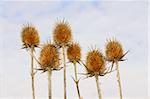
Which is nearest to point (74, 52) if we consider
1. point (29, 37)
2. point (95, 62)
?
point (29, 37)

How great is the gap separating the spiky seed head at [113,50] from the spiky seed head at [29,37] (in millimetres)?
3363

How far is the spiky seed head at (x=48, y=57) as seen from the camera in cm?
1962

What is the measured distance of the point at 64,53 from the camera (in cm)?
2136

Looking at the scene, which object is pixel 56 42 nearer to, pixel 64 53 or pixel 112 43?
pixel 64 53

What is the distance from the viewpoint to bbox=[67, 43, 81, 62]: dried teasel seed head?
21422mm

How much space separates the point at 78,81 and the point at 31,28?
130 inches

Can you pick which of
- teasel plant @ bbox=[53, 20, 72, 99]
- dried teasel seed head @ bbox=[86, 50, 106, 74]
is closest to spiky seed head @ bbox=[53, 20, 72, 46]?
teasel plant @ bbox=[53, 20, 72, 99]

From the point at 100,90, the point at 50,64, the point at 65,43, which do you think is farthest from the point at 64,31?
the point at 100,90

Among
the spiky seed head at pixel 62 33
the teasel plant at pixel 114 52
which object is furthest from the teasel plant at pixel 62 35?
the teasel plant at pixel 114 52

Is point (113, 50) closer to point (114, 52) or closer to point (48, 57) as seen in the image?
point (114, 52)

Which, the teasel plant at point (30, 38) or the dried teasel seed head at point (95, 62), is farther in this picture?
the teasel plant at point (30, 38)

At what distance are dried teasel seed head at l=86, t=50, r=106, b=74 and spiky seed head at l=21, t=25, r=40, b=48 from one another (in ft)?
10.4

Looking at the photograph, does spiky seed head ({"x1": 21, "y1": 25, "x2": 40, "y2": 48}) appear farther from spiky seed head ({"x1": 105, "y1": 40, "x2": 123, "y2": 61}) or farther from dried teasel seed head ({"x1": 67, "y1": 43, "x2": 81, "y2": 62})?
spiky seed head ({"x1": 105, "y1": 40, "x2": 123, "y2": 61})

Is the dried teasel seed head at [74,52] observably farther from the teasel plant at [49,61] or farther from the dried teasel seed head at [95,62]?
the dried teasel seed head at [95,62]
